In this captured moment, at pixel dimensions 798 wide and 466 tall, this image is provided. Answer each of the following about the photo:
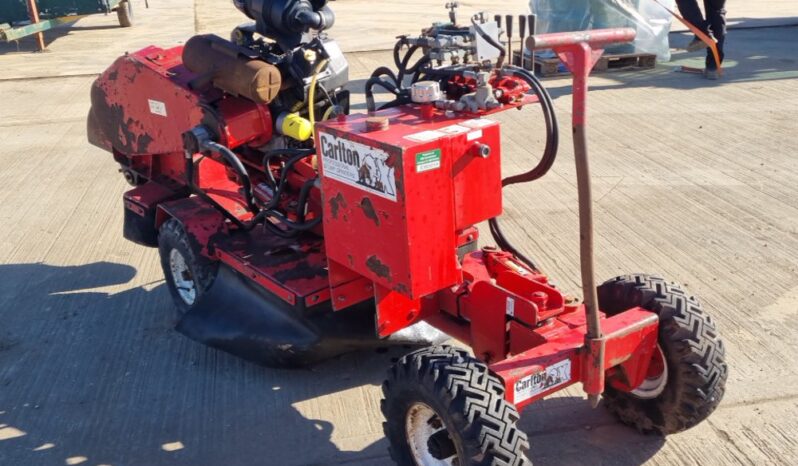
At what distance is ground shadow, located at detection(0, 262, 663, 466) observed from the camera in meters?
3.36

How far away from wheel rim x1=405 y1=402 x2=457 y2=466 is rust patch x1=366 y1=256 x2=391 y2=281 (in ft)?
1.69

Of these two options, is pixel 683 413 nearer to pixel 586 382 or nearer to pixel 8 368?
pixel 586 382

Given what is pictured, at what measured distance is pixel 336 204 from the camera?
321cm

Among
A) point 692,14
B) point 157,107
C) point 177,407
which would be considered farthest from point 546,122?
point 692,14

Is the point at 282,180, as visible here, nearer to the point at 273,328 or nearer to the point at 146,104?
the point at 273,328

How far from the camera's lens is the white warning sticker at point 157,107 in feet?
14.5

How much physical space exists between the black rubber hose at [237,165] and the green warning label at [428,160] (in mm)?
1413

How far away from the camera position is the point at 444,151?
2.86 metres

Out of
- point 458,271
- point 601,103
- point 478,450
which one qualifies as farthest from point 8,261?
point 601,103

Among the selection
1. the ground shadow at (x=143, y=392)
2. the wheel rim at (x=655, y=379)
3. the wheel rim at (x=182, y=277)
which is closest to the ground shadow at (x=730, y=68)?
the wheel rim at (x=182, y=277)

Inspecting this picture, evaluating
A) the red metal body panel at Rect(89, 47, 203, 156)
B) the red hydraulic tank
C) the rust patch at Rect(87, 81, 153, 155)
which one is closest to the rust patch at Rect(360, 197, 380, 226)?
the red hydraulic tank

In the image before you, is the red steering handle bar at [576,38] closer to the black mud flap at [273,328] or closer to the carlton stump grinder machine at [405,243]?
the carlton stump grinder machine at [405,243]

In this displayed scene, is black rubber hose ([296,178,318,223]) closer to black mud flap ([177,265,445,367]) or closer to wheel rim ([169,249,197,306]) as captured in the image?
black mud flap ([177,265,445,367])

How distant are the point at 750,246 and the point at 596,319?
2784 mm
